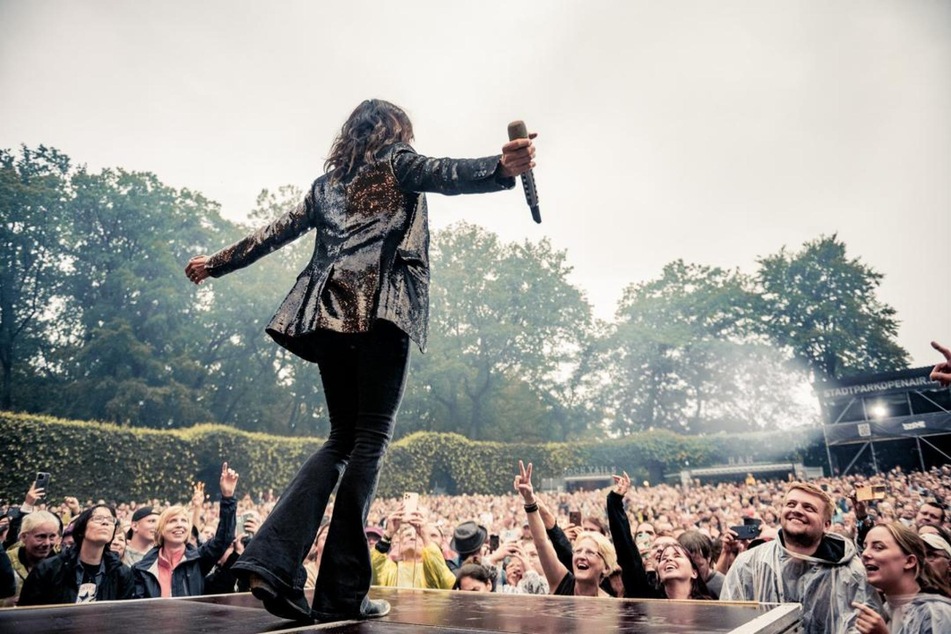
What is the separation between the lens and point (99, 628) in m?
1.70

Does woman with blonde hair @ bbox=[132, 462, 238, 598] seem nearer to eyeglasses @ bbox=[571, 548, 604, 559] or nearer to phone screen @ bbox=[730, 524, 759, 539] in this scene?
eyeglasses @ bbox=[571, 548, 604, 559]

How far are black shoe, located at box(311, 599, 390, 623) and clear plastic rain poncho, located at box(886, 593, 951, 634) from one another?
289 cm

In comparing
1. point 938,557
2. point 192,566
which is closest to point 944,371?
point 938,557

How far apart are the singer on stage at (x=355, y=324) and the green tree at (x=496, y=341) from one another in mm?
37796

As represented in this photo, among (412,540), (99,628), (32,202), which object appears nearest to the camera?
(99,628)

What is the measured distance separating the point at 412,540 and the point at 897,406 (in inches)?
1113

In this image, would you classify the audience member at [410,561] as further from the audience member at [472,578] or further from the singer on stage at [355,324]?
the singer on stage at [355,324]

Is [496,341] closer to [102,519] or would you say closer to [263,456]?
[263,456]

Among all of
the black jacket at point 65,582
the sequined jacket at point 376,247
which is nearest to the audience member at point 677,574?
the sequined jacket at point 376,247

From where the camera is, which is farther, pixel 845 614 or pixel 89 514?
pixel 89 514

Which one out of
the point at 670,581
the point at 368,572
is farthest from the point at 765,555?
the point at 368,572

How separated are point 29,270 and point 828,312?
48.2m

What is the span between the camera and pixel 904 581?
3.33m

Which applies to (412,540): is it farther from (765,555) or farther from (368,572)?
(368,572)
